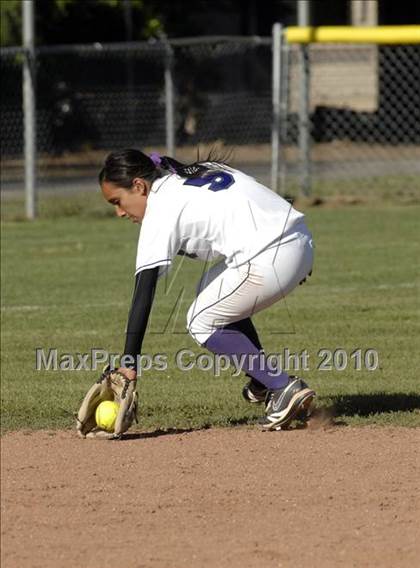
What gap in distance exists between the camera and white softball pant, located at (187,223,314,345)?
6.62 m

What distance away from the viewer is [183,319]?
10688mm

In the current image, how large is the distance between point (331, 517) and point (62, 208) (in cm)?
1238

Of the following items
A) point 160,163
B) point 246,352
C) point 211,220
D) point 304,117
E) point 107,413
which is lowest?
point 304,117

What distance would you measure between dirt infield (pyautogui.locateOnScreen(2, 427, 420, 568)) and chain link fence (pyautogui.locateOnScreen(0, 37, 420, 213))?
11049 mm

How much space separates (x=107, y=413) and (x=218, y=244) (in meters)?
1.10

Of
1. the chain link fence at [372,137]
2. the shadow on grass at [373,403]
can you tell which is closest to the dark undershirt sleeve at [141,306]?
the shadow on grass at [373,403]

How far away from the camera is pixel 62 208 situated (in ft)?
56.9

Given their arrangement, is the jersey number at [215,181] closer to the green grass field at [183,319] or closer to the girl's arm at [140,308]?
the girl's arm at [140,308]

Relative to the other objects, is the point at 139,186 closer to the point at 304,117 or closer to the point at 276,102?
the point at 276,102

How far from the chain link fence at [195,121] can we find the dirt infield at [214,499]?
11.0 metres

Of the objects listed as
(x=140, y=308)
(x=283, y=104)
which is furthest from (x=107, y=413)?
(x=283, y=104)

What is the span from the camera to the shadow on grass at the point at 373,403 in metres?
7.46

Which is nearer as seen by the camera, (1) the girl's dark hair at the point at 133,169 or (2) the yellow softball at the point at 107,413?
Answer: (1) the girl's dark hair at the point at 133,169

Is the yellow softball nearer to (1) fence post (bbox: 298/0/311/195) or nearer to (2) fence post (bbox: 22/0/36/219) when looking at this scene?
(2) fence post (bbox: 22/0/36/219)
